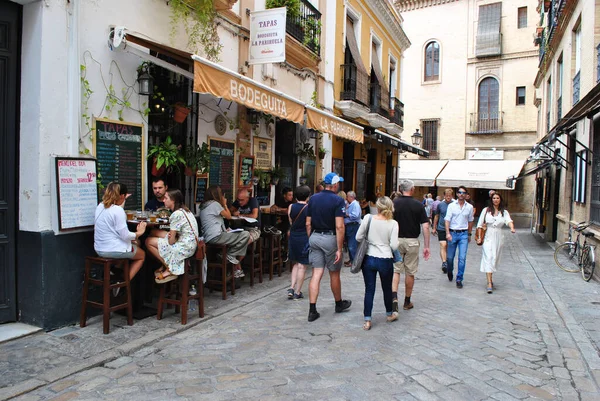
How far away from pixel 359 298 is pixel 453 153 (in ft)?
72.4

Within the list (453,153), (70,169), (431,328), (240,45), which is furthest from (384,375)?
(453,153)

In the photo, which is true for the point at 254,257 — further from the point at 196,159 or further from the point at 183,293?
the point at 183,293

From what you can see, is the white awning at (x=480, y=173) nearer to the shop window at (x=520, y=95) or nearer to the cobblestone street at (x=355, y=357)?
the shop window at (x=520, y=95)

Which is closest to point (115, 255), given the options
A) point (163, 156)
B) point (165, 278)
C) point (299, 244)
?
point (165, 278)

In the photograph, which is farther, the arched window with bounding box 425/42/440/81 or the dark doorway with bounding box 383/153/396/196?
the arched window with bounding box 425/42/440/81

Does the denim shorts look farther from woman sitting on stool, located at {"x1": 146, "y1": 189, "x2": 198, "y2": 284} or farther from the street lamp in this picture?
the street lamp

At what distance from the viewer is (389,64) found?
1909 cm

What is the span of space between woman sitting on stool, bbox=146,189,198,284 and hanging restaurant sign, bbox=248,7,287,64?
4022 mm

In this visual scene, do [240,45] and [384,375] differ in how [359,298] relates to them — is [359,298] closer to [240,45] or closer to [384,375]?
[384,375]

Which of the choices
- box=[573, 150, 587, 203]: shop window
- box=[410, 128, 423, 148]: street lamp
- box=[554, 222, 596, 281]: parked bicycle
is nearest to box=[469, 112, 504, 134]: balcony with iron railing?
box=[410, 128, 423, 148]: street lamp

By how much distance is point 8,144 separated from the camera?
4.91m

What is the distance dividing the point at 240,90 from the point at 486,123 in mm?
23345

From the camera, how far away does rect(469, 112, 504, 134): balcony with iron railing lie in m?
25.9

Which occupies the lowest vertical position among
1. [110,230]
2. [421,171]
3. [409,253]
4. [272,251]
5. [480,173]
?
[272,251]
